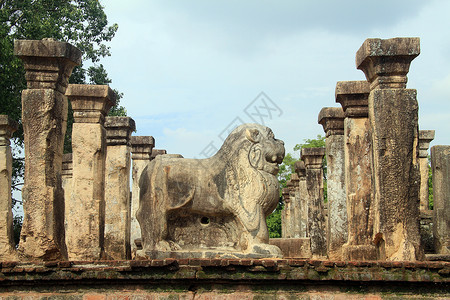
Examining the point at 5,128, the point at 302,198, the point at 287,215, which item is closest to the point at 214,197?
the point at 5,128

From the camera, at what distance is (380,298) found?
6.33m

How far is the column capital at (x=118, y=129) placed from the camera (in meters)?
12.8

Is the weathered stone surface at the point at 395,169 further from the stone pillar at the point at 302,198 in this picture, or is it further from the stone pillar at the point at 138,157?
the stone pillar at the point at 302,198

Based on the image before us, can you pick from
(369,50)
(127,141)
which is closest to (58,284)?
(369,50)

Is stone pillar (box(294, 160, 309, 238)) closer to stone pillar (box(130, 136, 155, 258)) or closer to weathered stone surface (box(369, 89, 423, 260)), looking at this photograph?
stone pillar (box(130, 136, 155, 258))

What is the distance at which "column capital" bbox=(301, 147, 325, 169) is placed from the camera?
16422 mm

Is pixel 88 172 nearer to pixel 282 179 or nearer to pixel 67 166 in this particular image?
pixel 67 166

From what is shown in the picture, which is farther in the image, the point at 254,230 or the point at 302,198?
the point at 302,198

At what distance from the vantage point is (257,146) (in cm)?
911

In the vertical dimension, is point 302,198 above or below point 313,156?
below

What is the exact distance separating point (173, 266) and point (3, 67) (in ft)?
47.7

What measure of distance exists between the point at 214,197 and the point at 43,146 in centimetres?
250

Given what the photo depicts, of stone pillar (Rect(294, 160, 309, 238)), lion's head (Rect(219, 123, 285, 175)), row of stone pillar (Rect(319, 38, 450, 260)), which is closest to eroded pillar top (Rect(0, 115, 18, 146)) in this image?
lion's head (Rect(219, 123, 285, 175))

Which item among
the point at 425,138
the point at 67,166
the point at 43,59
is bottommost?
the point at 67,166
